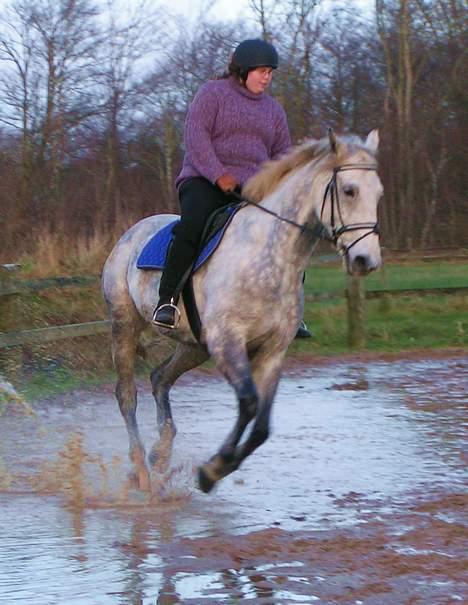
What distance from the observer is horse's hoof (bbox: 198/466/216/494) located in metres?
6.84

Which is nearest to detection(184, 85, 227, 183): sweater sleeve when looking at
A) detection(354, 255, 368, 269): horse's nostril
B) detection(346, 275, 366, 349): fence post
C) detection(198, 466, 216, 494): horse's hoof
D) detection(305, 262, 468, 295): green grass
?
detection(354, 255, 368, 269): horse's nostril

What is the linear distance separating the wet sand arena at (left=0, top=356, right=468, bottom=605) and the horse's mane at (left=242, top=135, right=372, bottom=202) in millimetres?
1836

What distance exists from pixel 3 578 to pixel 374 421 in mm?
5095

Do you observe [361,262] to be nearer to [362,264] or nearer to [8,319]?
[362,264]

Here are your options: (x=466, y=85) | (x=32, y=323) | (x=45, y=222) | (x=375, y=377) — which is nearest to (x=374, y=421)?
(x=375, y=377)

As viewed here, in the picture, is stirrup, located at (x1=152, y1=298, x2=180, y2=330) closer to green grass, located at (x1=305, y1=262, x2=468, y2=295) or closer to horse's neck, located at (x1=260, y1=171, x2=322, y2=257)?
horse's neck, located at (x1=260, y1=171, x2=322, y2=257)

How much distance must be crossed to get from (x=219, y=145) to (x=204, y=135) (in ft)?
0.50

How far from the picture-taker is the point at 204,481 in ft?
22.5

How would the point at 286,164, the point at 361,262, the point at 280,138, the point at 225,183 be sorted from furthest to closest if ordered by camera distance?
the point at 280,138 < the point at 225,183 < the point at 286,164 < the point at 361,262

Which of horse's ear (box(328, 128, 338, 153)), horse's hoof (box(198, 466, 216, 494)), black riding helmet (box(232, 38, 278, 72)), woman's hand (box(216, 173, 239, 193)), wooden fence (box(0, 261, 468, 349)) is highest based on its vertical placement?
black riding helmet (box(232, 38, 278, 72))

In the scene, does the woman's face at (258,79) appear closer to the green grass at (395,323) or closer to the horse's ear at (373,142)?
the horse's ear at (373,142)

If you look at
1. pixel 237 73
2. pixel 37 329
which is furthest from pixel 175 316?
pixel 37 329

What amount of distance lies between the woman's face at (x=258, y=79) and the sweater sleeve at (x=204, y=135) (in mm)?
244

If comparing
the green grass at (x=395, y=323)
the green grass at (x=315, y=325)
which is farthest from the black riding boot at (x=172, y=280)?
the green grass at (x=395, y=323)
